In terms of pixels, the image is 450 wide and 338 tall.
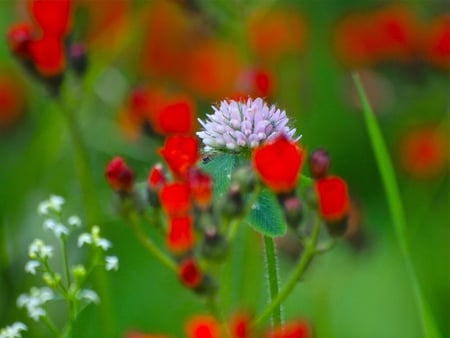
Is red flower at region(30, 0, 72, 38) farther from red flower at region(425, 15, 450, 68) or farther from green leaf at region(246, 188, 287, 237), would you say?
red flower at region(425, 15, 450, 68)

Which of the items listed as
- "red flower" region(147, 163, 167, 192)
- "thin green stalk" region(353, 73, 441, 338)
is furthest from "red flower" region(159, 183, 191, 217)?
"thin green stalk" region(353, 73, 441, 338)

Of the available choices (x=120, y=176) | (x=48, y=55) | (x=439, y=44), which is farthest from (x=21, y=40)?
(x=439, y=44)

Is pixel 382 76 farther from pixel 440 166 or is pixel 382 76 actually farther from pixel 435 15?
pixel 440 166

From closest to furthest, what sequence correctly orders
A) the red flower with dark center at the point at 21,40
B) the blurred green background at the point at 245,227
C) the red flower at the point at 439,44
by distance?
the red flower with dark center at the point at 21,40, the blurred green background at the point at 245,227, the red flower at the point at 439,44

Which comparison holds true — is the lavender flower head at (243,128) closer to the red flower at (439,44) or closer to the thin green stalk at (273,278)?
the thin green stalk at (273,278)

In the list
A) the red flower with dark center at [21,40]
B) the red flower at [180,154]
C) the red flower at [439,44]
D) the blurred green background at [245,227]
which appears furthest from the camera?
the red flower at [439,44]

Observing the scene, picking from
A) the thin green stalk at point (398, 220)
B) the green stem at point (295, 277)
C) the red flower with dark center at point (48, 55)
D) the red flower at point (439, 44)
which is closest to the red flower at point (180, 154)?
the green stem at point (295, 277)

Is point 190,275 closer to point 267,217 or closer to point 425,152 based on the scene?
point 267,217
